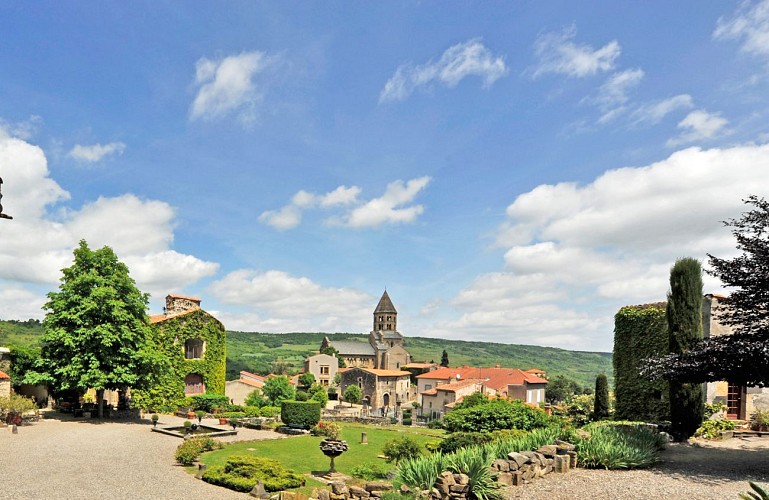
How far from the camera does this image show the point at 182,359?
129 ft

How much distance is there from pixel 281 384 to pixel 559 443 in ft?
133

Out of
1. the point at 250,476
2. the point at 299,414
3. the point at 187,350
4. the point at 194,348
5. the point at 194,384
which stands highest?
the point at 194,348

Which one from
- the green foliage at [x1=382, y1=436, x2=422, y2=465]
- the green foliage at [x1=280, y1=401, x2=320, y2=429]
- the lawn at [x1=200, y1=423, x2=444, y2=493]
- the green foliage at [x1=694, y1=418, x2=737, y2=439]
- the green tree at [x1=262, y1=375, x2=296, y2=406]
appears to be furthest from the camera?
the green tree at [x1=262, y1=375, x2=296, y2=406]

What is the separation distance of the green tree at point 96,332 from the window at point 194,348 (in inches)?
326

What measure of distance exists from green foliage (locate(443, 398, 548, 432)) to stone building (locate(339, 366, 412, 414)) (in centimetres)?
5976

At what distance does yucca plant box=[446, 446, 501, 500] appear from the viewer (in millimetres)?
11867

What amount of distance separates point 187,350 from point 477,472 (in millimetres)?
34261

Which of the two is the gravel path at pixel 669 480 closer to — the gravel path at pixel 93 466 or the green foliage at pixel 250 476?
the green foliage at pixel 250 476

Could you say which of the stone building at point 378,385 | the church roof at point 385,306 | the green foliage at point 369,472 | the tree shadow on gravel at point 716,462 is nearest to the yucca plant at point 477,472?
the tree shadow on gravel at point 716,462

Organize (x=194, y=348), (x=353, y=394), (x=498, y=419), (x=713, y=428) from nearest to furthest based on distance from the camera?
1. (x=713, y=428)
2. (x=498, y=419)
3. (x=194, y=348)
4. (x=353, y=394)

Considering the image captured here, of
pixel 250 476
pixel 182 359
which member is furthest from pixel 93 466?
pixel 182 359

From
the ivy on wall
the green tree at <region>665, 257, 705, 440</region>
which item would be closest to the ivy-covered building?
the ivy on wall

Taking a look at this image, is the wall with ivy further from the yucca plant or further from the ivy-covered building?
the ivy-covered building

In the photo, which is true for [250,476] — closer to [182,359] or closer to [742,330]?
[742,330]
